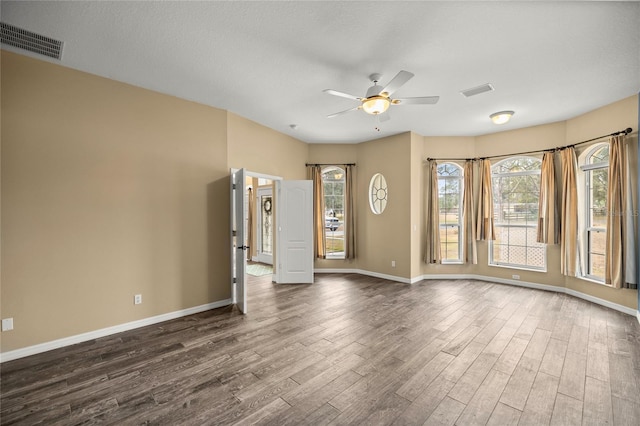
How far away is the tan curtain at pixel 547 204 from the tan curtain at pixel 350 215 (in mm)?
3502

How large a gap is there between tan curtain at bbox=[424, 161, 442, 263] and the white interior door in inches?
96.9

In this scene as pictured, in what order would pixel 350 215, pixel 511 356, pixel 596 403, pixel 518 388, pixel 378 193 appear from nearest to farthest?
pixel 596 403 < pixel 518 388 < pixel 511 356 < pixel 378 193 < pixel 350 215

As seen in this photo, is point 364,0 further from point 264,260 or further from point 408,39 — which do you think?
point 264,260

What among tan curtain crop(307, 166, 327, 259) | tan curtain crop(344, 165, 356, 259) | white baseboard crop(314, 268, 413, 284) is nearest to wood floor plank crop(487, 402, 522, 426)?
white baseboard crop(314, 268, 413, 284)

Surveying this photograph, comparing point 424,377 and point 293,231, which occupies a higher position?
point 293,231

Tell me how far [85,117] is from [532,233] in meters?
7.29

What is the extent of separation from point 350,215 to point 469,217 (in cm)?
251

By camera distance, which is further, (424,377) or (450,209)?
(450,209)

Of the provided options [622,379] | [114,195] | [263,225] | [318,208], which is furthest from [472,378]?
[263,225]

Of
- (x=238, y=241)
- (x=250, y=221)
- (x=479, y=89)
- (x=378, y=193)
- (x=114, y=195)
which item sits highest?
(x=479, y=89)

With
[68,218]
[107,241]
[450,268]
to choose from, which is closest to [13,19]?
[68,218]

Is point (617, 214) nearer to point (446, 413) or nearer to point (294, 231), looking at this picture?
point (446, 413)

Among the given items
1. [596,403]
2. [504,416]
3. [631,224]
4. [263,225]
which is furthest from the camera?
[263,225]

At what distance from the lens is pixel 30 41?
2.59 m
